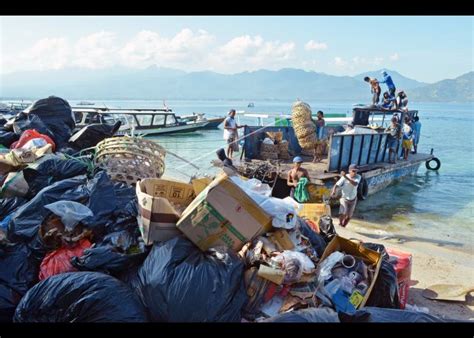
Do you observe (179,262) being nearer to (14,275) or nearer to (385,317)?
(14,275)

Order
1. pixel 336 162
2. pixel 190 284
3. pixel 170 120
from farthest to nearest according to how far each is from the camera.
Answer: pixel 170 120 → pixel 336 162 → pixel 190 284

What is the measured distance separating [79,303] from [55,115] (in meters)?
4.90

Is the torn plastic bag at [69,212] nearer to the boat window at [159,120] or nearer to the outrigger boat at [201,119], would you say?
the boat window at [159,120]

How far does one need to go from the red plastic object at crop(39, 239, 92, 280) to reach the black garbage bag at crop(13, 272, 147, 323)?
0.44m

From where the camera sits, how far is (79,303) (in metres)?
2.39

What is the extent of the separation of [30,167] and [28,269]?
1580 millimetres

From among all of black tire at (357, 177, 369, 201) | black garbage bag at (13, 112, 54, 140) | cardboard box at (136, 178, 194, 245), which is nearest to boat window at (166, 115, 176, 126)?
black tire at (357, 177, 369, 201)

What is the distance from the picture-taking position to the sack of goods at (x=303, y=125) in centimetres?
966

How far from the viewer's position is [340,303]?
288 cm

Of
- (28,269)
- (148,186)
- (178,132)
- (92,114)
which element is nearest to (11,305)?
(28,269)

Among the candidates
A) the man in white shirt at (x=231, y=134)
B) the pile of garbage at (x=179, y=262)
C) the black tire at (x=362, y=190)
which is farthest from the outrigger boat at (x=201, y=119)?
the pile of garbage at (x=179, y=262)

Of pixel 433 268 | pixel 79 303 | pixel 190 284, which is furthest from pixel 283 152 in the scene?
pixel 79 303

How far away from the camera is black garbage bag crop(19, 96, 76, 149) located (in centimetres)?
638

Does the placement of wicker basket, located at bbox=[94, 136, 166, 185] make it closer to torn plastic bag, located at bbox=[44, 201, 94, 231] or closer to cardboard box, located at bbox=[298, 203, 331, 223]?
torn plastic bag, located at bbox=[44, 201, 94, 231]
